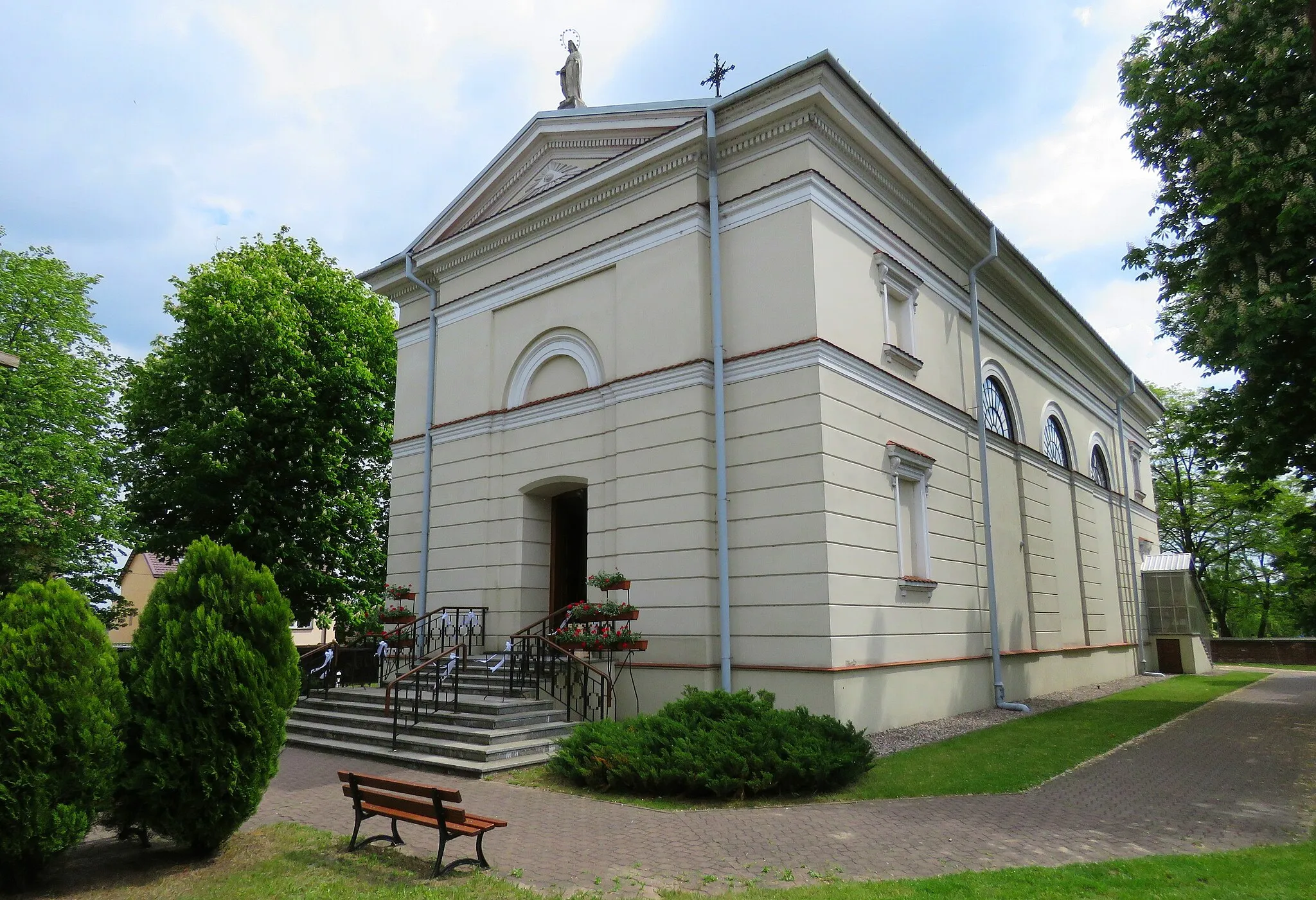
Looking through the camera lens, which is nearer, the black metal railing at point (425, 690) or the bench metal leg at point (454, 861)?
the bench metal leg at point (454, 861)

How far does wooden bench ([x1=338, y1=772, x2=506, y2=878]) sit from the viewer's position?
6320 millimetres

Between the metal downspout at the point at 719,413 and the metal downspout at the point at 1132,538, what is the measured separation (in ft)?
58.0

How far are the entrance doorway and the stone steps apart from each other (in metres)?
2.47

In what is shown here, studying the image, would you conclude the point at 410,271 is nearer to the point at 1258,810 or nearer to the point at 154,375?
the point at 154,375

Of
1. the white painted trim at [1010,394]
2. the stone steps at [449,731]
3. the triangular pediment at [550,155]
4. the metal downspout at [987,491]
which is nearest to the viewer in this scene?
the stone steps at [449,731]

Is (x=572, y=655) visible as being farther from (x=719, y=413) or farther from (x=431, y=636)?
(x=431, y=636)

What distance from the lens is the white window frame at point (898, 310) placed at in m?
14.0

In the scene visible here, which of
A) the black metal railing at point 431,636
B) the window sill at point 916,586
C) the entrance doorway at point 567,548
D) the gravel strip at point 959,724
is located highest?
the entrance doorway at point 567,548

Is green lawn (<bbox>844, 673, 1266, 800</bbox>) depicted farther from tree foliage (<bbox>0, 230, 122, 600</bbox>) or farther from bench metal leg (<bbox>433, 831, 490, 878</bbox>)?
tree foliage (<bbox>0, 230, 122, 600</bbox>)

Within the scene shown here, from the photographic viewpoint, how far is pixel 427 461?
55.5 ft

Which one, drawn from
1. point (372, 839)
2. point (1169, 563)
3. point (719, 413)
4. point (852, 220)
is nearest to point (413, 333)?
point (719, 413)

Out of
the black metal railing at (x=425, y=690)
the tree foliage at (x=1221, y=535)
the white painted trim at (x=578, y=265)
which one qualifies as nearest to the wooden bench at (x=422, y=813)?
the black metal railing at (x=425, y=690)

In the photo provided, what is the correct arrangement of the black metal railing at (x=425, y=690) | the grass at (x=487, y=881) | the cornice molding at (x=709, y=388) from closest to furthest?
the grass at (x=487, y=881), the black metal railing at (x=425, y=690), the cornice molding at (x=709, y=388)

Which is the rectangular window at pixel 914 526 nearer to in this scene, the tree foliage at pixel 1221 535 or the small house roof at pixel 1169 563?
the small house roof at pixel 1169 563
